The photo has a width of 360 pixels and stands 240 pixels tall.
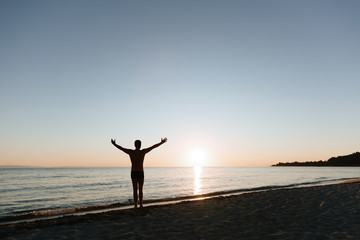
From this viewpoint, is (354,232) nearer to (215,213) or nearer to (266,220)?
(266,220)

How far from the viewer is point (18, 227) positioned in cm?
803

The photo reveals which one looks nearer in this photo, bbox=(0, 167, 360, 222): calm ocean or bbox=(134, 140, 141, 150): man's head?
bbox=(134, 140, 141, 150): man's head

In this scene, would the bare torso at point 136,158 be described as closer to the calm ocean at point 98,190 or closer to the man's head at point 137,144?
the man's head at point 137,144

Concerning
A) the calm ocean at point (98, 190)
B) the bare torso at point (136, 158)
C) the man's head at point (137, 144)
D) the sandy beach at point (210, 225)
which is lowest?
the calm ocean at point (98, 190)

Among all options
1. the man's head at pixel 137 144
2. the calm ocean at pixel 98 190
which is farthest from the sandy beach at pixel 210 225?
the calm ocean at pixel 98 190

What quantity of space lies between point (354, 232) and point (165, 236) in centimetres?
481

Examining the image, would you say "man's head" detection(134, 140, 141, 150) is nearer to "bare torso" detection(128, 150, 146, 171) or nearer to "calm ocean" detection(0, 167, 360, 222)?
"bare torso" detection(128, 150, 146, 171)

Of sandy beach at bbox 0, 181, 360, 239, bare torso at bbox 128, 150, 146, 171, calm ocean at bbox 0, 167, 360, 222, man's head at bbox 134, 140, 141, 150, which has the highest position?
man's head at bbox 134, 140, 141, 150

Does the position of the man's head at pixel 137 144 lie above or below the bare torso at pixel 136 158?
above

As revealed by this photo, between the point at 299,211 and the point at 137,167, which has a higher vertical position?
the point at 137,167

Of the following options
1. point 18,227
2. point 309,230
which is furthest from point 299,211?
point 18,227

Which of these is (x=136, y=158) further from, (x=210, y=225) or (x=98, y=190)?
(x=98, y=190)

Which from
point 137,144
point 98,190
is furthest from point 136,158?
point 98,190

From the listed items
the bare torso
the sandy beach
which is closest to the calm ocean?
the sandy beach
